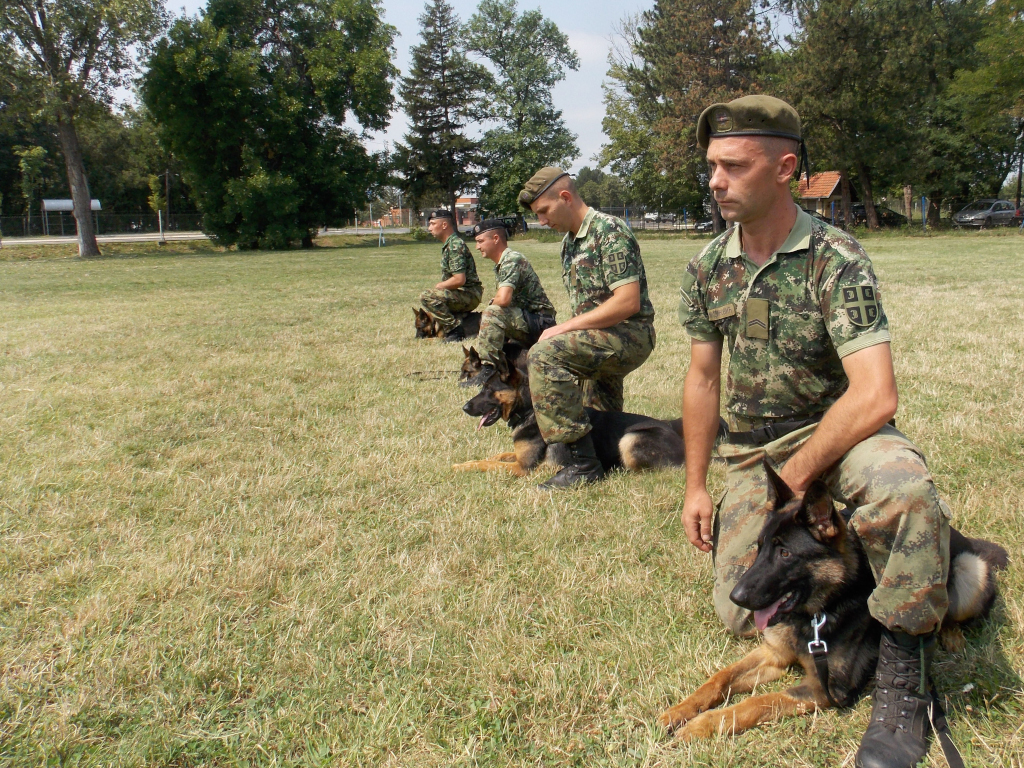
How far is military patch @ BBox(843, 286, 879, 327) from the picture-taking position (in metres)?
2.44

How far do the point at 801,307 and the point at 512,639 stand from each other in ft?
5.87

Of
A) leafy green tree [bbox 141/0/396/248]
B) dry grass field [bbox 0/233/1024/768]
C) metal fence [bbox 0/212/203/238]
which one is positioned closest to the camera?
→ dry grass field [bbox 0/233/1024/768]

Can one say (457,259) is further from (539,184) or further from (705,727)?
(705,727)

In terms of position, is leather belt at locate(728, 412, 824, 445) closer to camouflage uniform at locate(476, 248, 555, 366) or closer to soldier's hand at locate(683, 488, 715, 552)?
soldier's hand at locate(683, 488, 715, 552)

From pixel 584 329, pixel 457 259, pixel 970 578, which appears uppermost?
pixel 457 259

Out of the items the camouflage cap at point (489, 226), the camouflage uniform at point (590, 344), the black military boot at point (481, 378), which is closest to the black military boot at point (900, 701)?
the camouflage uniform at point (590, 344)

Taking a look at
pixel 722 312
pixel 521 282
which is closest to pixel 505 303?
pixel 521 282

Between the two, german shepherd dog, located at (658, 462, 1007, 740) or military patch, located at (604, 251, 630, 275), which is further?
military patch, located at (604, 251, 630, 275)

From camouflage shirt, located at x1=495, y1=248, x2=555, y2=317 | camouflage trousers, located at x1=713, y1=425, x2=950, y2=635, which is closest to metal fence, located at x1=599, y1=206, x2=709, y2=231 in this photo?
camouflage shirt, located at x1=495, y1=248, x2=555, y2=317

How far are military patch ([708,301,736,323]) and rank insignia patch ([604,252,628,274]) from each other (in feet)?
5.87

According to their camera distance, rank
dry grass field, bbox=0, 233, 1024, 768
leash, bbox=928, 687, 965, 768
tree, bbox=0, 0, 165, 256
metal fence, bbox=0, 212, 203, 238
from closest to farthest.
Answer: leash, bbox=928, 687, 965, 768
dry grass field, bbox=0, 233, 1024, 768
tree, bbox=0, 0, 165, 256
metal fence, bbox=0, 212, 203, 238

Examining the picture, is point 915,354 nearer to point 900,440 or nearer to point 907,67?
point 900,440

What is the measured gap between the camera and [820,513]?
2.29 metres

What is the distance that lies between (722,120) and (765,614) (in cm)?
180
